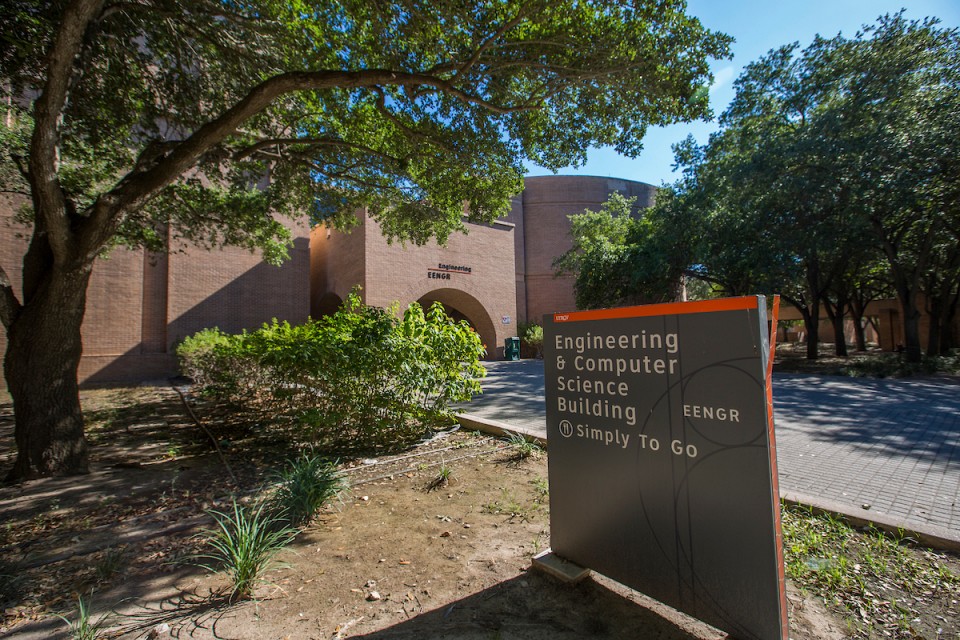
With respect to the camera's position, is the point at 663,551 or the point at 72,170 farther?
the point at 72,170

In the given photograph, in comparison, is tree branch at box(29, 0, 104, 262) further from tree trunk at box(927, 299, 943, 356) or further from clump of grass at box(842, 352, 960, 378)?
tree trunk at box(927, 299, 943, 356)

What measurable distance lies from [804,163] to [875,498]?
39.9ft

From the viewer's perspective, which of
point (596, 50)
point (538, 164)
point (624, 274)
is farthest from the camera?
point (624, 274)

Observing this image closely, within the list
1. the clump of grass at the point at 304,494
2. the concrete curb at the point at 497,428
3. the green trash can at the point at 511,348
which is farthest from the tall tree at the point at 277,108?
the green trash can at the point at 511,348

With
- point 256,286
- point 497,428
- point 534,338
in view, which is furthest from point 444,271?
point 497,428

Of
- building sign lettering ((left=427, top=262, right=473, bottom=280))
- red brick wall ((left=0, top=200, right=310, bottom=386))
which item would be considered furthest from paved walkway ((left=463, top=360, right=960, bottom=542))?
red brick wall ((left=0, top=200, right=310, bottom=386))

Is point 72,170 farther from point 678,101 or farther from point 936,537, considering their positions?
point 936,537

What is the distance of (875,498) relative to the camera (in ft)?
12.4

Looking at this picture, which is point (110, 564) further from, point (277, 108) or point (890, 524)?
point (277, 108)

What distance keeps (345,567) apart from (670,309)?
8.09 feet

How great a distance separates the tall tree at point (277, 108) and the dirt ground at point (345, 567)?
5.64ft

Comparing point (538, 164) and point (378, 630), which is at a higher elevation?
point (538, 164)

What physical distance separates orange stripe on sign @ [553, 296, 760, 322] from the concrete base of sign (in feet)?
4.66

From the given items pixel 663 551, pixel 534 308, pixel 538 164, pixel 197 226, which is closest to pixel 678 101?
pixel 538 164
